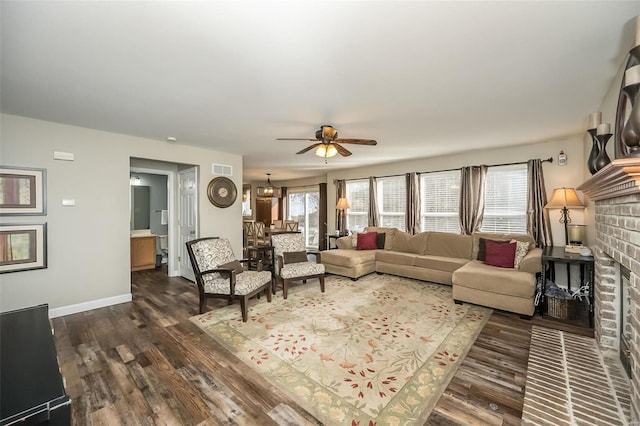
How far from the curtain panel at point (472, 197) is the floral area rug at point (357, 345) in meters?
1.67

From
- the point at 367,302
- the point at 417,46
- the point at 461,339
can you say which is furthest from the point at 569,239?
the point at 417,46

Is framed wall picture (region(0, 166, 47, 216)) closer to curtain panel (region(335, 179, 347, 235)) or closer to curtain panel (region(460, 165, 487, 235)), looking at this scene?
curtain panel (region(335, 179, 347, 235))

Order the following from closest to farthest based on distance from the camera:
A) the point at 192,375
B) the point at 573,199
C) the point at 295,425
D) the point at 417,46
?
the point at 295,425
the point at 417,46
the point at 192,375
the point at 573,199

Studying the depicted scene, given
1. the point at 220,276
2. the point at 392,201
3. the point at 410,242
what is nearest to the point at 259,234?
the point at 392,201

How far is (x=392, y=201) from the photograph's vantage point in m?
6.55

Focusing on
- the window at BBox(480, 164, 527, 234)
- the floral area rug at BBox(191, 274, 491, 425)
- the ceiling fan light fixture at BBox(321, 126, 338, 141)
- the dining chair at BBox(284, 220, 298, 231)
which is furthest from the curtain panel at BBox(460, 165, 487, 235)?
the dining chair at BBox(284, 220, 298, 231)

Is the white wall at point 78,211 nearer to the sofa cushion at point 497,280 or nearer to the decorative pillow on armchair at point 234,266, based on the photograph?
the decorative pillow on armchair at point 234,266

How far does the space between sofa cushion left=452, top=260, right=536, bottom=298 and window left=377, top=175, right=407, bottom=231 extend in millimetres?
2479

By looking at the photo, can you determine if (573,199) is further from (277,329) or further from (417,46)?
(277,329)

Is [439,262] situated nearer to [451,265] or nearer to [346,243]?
[451,265]

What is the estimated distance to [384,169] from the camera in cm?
659

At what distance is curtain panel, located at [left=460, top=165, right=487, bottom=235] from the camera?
5082mm

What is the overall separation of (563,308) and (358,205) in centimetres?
472

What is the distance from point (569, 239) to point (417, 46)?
416 cm
